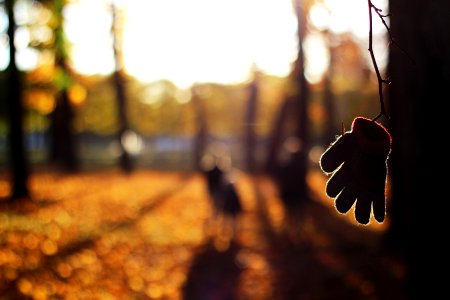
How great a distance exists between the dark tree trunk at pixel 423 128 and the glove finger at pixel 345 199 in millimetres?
2000

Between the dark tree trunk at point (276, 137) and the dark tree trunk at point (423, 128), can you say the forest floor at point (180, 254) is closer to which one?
the dark tree trunk at point (423, 128)

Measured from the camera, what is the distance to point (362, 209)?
2039mm

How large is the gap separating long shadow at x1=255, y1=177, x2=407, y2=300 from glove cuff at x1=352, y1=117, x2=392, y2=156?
22.2ft

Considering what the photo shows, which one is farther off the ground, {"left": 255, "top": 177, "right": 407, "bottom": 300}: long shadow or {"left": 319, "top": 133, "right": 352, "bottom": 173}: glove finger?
{"left": 319, "top": 133, "right": 352, "bottom": 173}: glove finger

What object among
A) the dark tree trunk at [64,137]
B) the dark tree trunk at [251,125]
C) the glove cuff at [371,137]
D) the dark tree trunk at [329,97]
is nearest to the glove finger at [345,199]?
the glove cuff at [371,137]

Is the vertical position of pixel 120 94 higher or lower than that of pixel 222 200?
higher

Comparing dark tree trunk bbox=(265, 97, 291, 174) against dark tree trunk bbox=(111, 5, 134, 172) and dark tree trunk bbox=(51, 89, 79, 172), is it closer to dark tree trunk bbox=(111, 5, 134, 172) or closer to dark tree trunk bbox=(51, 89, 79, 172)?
dark tree trunk bbox=(111, 5, 134, 172)

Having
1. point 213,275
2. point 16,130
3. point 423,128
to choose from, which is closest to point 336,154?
point 423,128

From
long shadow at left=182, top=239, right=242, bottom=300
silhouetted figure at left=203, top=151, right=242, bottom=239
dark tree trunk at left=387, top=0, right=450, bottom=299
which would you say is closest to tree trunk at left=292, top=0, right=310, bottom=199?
silhouetted figure at left=203, top=151, right=242, bottom=239

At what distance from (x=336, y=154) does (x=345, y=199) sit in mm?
176

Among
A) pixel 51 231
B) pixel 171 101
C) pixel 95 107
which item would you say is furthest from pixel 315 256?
pixel 171 101

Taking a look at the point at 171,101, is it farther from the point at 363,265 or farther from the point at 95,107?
the point at 363,265

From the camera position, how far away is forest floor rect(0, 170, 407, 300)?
846 cm

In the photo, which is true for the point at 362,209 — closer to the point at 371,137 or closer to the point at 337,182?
the point at 337,182
